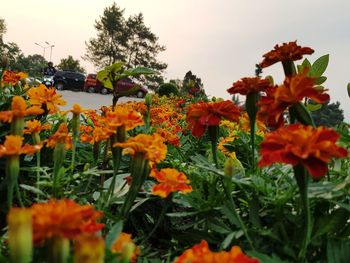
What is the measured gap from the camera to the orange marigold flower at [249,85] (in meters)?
1.23

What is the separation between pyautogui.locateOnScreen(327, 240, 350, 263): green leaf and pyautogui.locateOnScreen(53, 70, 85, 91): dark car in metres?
27.5

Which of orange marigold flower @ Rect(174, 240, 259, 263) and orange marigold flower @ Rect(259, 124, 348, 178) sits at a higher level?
orange marigold flower @ Rect(259, 124, 348, 178)

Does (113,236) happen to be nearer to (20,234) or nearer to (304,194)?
(20,234)

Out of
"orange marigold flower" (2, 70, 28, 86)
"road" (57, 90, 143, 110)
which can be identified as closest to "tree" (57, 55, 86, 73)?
"road" (57, 90, 143, 110)

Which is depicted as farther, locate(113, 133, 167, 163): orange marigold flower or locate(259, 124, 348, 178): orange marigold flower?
locate(113, 133, 167, 163): orange marigold flower

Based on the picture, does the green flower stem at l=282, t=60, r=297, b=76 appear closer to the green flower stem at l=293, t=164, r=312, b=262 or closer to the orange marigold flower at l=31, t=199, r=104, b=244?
the green flower stem at l=293, t=164, r=312, b=262

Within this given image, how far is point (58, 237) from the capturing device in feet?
1.91

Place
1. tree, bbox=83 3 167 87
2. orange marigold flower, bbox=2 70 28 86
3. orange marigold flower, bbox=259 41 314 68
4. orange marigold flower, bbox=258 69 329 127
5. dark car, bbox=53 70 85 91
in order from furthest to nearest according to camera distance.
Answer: tree, bbox=83 3 167 87, dark car, bbox=53 70 85 91, orange marigold flower, bbox=2 70 28 86, orange marigold flower, bbox=259 41 314 68, orange marigold flower, bbox=258 69 329 127

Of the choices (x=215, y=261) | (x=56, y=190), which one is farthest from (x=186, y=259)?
(x=56, y=190)

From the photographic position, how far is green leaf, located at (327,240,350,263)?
843mm

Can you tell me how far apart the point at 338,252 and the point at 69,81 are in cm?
2834

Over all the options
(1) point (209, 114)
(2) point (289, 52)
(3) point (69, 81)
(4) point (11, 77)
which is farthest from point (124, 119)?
(3) point (69, 81)

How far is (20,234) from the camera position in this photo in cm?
57

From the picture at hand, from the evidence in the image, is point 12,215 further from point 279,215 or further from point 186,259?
point 279,215
